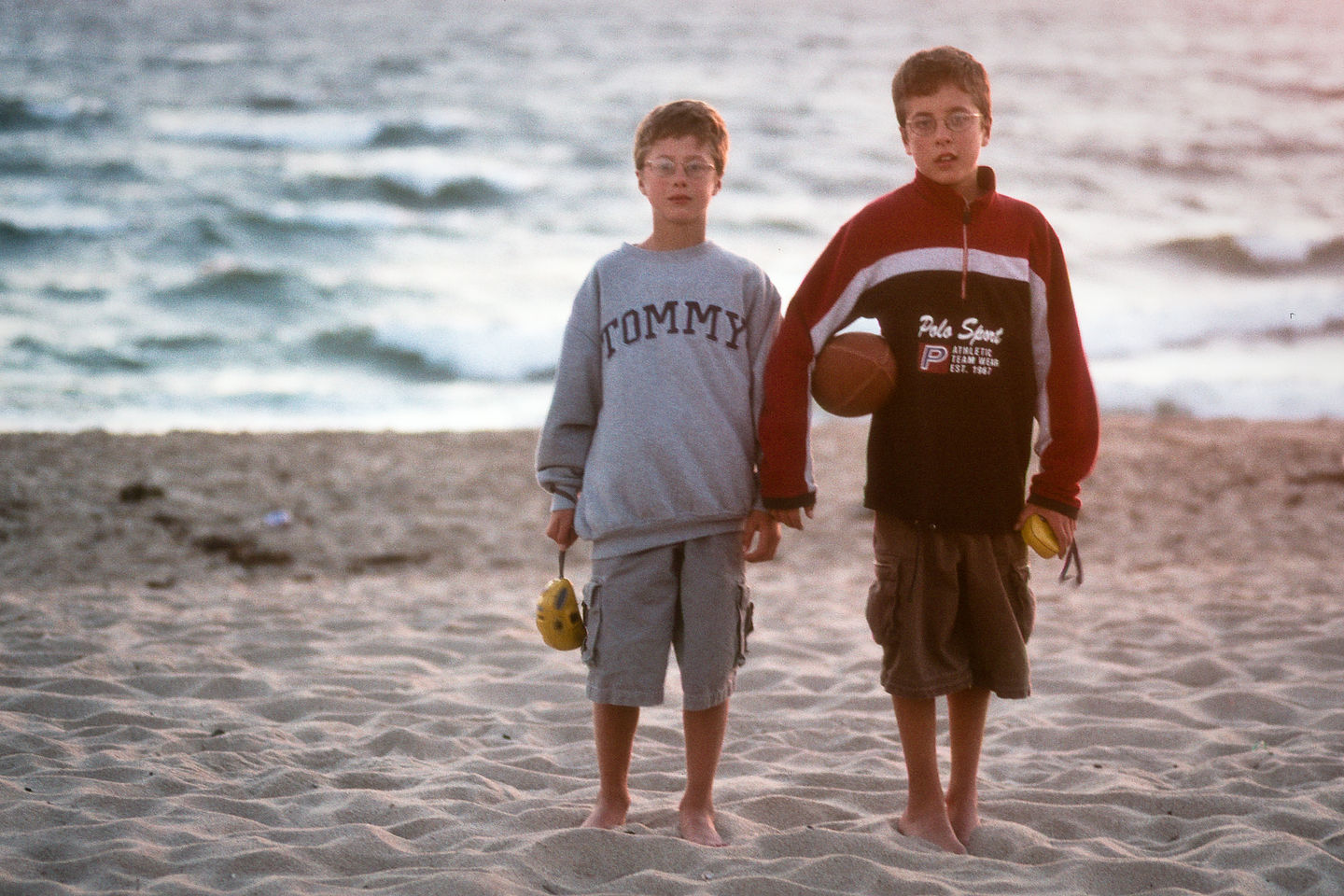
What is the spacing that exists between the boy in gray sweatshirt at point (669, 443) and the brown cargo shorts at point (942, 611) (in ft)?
1.02

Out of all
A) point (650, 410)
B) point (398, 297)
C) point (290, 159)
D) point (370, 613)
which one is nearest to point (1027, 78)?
point (290, 159)

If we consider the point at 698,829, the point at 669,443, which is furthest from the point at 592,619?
the point at 698,829

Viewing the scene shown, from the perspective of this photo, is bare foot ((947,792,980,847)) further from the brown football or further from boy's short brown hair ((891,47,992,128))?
boy's short brown hair ((891,47,992,128))

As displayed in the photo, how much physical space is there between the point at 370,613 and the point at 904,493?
3236 millimetres

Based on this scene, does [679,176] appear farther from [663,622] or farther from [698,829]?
[698,829]

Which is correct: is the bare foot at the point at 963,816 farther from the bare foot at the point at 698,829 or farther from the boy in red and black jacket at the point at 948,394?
the bare foot at the point at 698,829

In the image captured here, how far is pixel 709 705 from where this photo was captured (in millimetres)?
3016

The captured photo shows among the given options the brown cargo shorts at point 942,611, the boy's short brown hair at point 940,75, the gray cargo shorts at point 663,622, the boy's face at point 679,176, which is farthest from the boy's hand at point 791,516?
the boy's short brown hair at point 940,75

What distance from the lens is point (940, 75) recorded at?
115 inches

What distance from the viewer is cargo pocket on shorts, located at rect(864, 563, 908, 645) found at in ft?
9.92

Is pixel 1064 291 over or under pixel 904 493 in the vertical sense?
over

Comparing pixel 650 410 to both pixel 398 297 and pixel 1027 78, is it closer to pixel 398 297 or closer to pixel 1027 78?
pixel 398 297

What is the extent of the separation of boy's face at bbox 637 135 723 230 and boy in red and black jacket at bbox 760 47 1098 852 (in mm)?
333

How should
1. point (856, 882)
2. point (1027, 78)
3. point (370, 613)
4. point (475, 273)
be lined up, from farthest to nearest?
point (1027, 78), point (475, 273), point (370, 613), point (856, 882)
